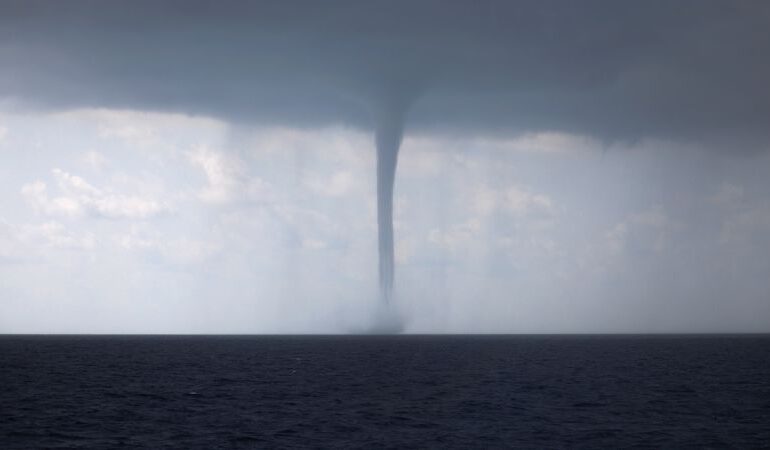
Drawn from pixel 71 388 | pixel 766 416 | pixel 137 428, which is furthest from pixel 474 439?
pixel 71 388

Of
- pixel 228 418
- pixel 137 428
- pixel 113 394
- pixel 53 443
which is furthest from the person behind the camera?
pixel 113 394

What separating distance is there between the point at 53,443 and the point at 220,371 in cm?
5939

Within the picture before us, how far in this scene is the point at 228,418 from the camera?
56969 millimetres

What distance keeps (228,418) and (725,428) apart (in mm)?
29925

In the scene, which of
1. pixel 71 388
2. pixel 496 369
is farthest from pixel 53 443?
pixel 496 369

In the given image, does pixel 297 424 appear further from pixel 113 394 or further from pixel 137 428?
pixel 113 394

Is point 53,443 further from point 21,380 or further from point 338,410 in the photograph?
point 21,380

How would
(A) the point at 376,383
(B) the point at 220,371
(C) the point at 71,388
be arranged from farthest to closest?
1. (B) the point at 220,371
2. (A) the point at 376,383
3. (C) the point at 71,388

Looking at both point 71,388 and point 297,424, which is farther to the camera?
point 71,388

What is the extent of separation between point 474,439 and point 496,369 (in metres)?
60.3

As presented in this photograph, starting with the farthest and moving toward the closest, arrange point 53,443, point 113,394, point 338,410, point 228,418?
point 113,394
point 338,410
point 228,418
point 53,443

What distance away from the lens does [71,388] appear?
78.9 metres

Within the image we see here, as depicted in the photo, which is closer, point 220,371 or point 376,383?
point 376,383

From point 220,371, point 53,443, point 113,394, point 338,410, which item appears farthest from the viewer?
point 220,371
